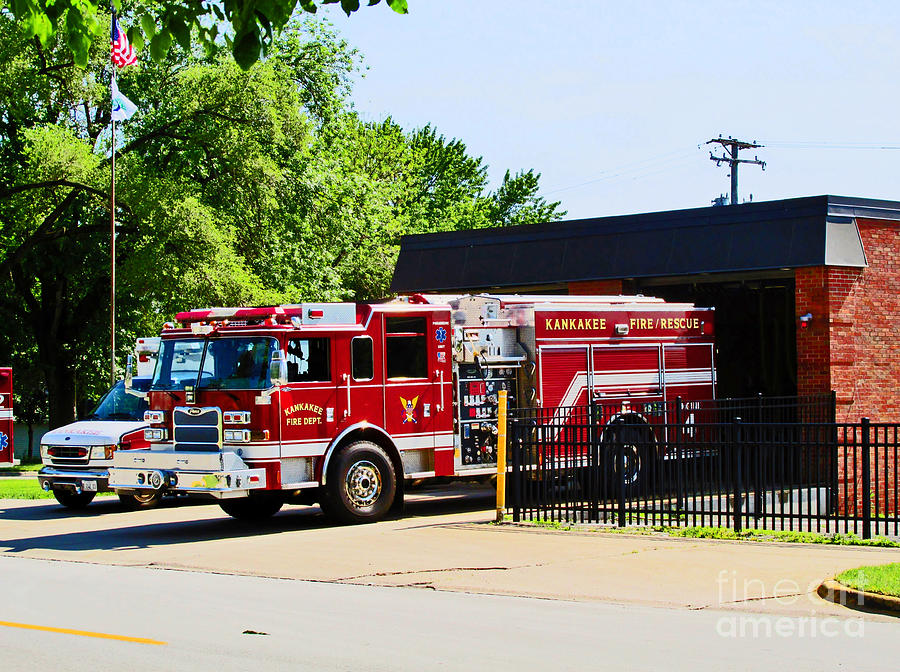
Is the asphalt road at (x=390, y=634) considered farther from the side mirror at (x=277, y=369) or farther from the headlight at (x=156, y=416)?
the headlight at (x=156, y=416)

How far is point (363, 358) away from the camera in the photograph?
1711cm

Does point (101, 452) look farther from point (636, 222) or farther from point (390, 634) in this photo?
point (390, 634)

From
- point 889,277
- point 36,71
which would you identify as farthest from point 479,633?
point 36,71

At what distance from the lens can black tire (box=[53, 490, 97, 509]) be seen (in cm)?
2027

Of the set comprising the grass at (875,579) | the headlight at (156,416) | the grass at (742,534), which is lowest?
the grass at (742,534)

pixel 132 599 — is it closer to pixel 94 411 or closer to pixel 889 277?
pixel 94 411

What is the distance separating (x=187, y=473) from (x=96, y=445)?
405 centimetres

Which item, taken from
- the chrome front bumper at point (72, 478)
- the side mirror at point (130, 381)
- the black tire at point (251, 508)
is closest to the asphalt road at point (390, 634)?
the black tire at point (251, 508)

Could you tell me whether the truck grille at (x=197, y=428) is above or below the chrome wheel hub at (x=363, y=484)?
above

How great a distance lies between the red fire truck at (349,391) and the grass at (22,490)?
17.5 feet

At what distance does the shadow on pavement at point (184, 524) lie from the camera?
52.1 feet

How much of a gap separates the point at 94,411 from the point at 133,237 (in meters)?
15.1

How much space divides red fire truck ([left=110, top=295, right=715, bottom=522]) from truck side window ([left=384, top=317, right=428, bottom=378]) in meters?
0.02

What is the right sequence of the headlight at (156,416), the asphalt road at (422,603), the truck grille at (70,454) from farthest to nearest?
the truck grille at (70,454) < the headlight at (156,416) < the asphalt road at (422,603)
